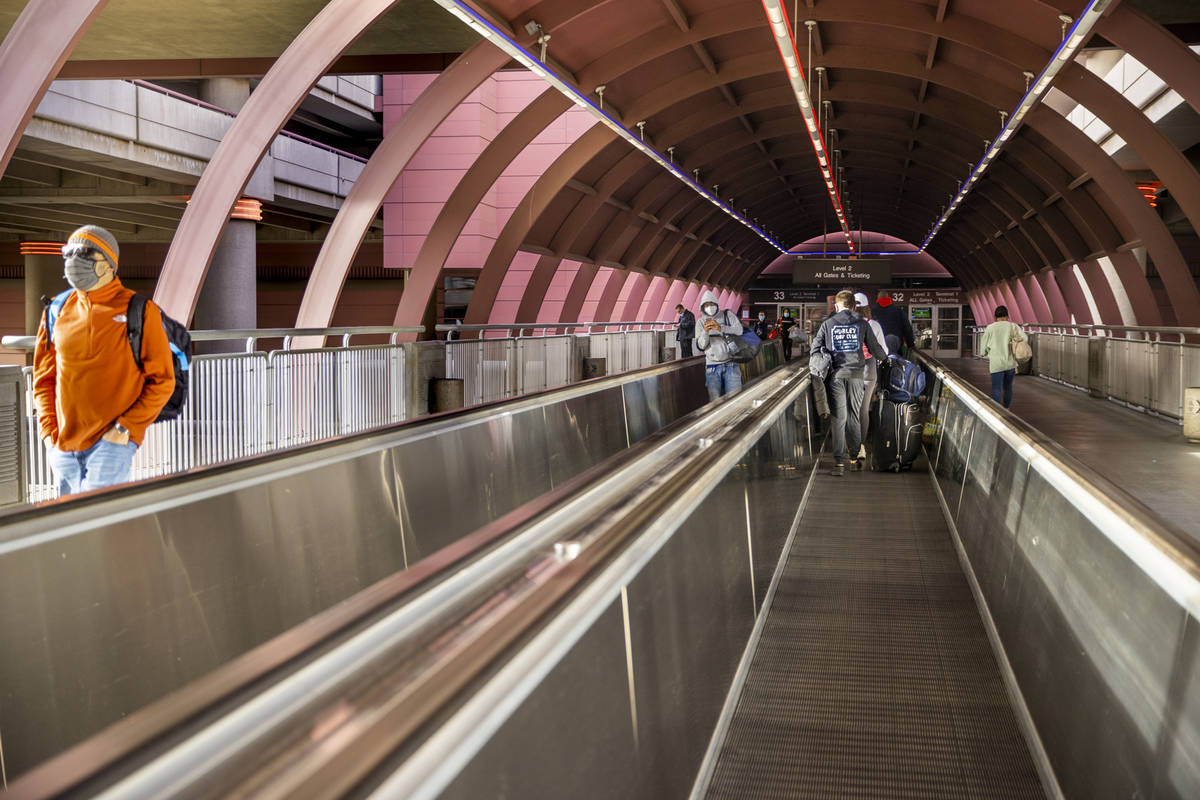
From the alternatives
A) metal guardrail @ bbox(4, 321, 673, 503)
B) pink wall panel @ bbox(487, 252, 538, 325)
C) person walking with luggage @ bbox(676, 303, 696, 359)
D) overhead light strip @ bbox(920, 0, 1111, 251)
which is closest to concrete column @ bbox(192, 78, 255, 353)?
person walking with luggage @ bbox(676, 303, 696, 359)

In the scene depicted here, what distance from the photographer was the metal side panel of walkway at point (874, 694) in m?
3.76

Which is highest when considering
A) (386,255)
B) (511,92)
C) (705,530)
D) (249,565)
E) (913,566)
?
(511,92)

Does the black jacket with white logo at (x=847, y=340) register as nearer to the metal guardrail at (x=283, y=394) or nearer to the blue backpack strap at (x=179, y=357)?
the metal guardrail at (x=283, y=394)

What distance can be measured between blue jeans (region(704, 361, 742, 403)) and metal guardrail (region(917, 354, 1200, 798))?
9058 mm

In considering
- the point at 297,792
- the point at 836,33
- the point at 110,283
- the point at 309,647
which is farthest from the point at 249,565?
the point at 836,33

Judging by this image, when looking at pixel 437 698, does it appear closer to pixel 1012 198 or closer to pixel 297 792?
pixel 297 792

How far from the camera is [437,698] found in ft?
5.21

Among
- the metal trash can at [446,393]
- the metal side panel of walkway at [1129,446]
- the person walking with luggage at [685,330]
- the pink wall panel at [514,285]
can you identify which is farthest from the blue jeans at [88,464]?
the pink wall panel at [514,285]

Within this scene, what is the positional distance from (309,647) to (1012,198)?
33649 millimetres

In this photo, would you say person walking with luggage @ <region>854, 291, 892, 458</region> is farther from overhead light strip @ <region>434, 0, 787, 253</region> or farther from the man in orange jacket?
the man in orange jacket

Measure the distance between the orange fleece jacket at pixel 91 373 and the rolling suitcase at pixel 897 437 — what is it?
814 centimetres

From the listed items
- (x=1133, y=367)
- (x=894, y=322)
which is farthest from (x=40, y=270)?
(x=1133, y=367)

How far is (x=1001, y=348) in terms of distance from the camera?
16875mm

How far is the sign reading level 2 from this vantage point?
1486 inches
